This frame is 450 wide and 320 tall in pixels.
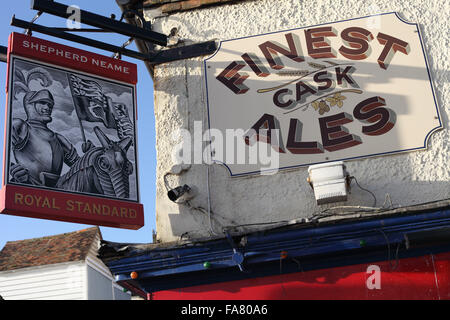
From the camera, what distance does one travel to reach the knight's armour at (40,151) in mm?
6957

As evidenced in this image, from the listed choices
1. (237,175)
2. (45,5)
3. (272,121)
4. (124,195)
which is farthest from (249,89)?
(45,5)

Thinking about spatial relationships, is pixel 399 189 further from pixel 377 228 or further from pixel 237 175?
pixel 237 175

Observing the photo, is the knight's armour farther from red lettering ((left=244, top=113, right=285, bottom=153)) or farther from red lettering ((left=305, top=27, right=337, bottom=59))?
red lettering ((left=305, top=27, right=337, bottom=59))

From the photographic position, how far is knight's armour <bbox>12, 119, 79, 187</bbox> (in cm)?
696

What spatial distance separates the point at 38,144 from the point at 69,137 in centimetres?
40

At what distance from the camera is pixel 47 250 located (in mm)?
16453

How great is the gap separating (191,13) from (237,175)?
2.39m

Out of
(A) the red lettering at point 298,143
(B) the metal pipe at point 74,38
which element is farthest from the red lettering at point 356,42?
(B) the metal pipe at point 74,38

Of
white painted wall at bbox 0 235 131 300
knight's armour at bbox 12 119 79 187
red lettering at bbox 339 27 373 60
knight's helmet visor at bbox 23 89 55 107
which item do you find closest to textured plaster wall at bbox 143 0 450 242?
red lettering at bbox 339 27 373 60

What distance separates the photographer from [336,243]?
6.88m

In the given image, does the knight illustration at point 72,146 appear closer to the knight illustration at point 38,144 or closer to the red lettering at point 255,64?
the knight illustration at point 38,144

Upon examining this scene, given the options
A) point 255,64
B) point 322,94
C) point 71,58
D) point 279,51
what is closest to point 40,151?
point 71,58

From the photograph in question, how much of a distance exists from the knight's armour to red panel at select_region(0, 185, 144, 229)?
0.19 metres

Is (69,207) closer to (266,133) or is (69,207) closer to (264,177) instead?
(264,177)
